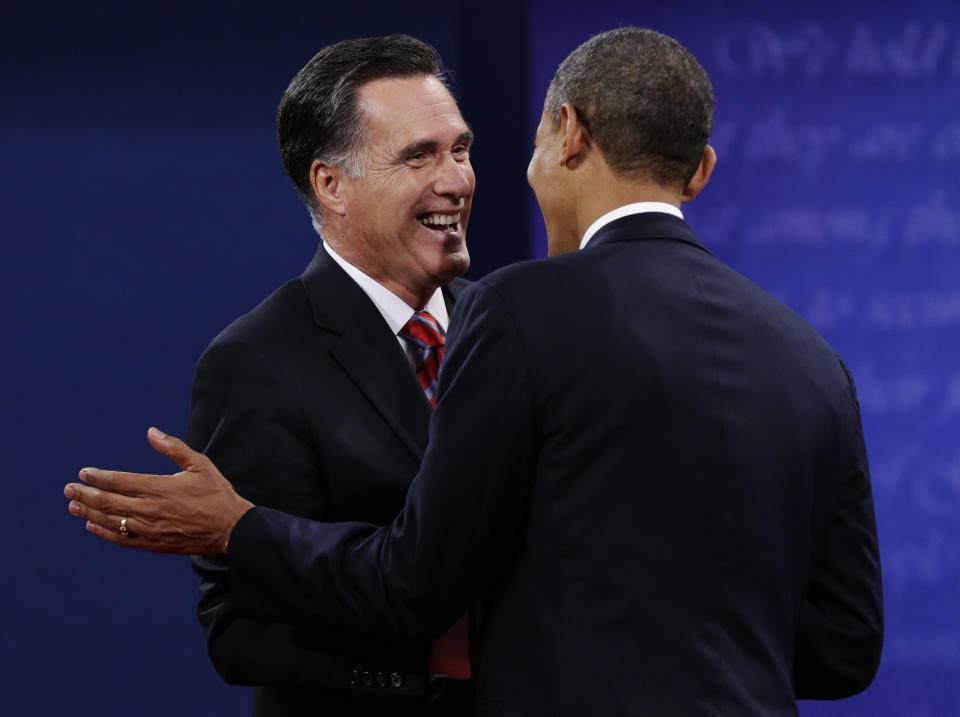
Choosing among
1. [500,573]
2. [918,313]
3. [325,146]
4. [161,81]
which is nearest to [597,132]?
[500,573]

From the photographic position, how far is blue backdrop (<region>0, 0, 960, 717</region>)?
114 inches

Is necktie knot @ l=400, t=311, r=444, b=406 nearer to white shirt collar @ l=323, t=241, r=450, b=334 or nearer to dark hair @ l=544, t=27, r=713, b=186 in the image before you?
white shirt collar @ l=323, t=241, r=450, b=334

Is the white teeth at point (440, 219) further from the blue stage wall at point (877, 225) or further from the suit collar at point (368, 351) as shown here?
the blue stage wall at point (877, 225)

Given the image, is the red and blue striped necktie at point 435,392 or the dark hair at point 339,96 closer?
the red and blue striped necktie at point 435,392

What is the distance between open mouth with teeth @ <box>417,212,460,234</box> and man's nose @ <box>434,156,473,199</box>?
0.12 feet

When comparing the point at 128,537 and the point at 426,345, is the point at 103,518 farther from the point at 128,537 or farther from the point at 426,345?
the point at 426,345

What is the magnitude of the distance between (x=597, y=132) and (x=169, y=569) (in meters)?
2.08

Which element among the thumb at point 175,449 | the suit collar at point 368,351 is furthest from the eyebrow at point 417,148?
the thumb at point 175,449

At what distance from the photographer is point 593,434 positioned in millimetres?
1196

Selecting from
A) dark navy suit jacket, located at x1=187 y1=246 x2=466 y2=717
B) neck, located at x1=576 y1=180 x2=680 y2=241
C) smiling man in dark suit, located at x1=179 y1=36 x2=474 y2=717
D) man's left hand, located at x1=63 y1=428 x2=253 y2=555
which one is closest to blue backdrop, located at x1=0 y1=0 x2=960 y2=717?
smiling man in dark suit, located at x1=179 y1=36 x2=474 y2=717

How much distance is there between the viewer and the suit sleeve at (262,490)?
152cm

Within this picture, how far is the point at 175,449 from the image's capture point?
133cm

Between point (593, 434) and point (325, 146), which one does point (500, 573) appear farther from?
point (325, 146)

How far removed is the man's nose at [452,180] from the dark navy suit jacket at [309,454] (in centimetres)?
31
